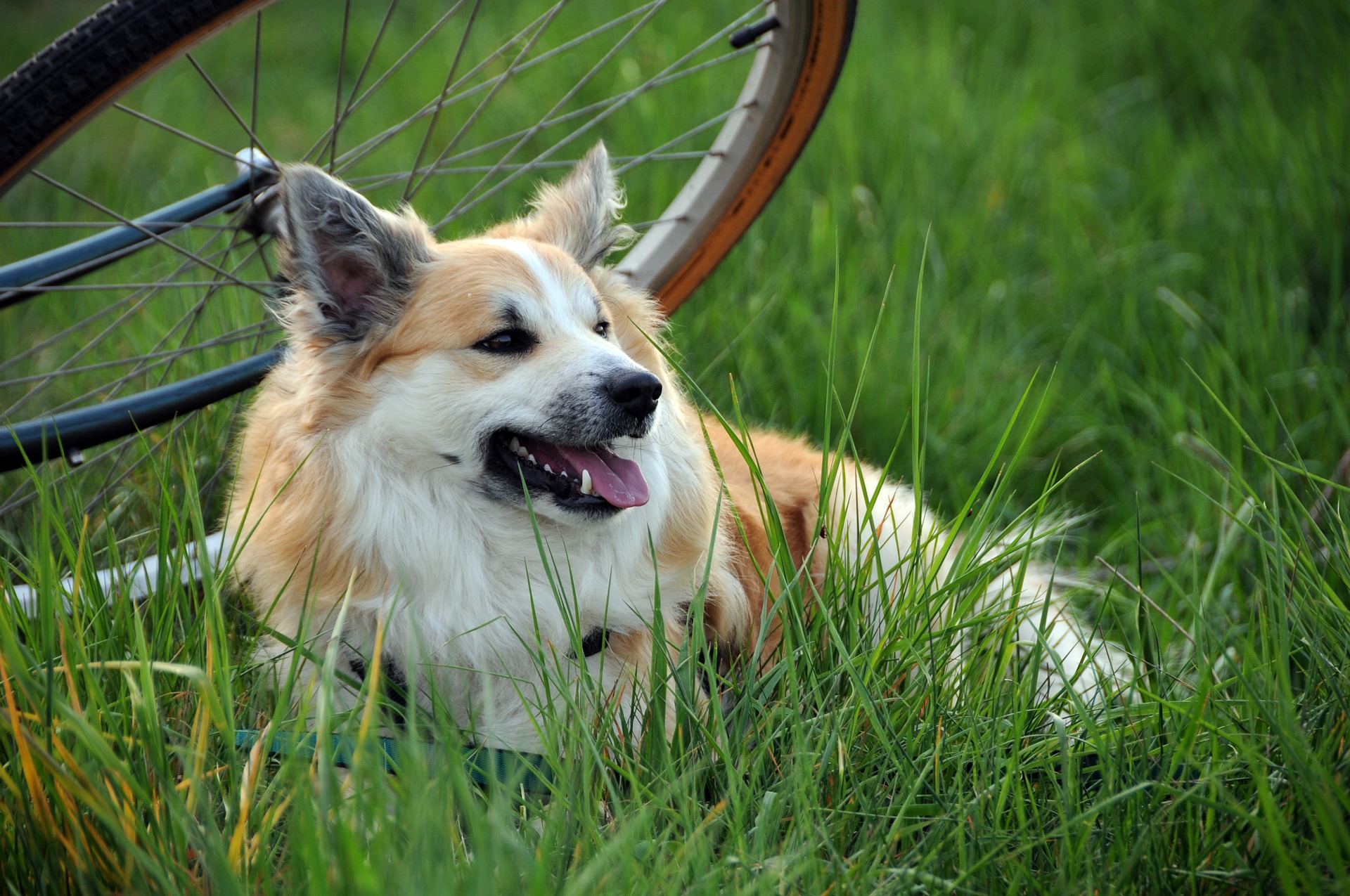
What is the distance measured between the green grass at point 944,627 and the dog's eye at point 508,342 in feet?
1.67

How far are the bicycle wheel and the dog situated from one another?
14.0 inches

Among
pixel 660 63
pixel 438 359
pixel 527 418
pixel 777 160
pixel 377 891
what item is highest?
pixel 660 63

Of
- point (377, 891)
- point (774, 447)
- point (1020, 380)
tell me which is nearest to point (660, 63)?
point (1020, 380)

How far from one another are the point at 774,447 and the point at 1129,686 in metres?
1.03

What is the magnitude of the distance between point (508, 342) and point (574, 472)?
0.31m

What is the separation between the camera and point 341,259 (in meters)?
1.95

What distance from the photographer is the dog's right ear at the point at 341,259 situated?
181 centimetres

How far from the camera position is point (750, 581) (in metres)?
2.17

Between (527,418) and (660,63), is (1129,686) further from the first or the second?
(660,63)

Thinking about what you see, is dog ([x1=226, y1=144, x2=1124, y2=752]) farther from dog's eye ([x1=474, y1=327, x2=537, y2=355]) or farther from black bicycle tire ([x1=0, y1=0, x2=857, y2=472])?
black bicycle tire ([x1=0, y1=0, x2=857, y2=472])

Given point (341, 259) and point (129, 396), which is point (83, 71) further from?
point (129, 396)

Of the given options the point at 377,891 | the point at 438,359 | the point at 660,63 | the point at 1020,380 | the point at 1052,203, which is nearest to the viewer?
the point at 377,891

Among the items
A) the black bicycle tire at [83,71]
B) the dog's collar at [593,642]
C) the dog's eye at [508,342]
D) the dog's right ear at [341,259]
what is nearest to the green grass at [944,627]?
the dog's collar at [593,642]

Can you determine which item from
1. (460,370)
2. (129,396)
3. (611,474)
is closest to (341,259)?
(460,370)
